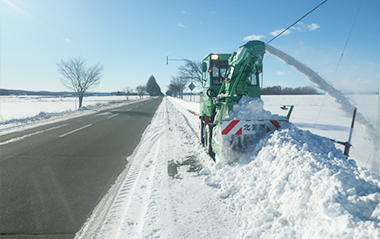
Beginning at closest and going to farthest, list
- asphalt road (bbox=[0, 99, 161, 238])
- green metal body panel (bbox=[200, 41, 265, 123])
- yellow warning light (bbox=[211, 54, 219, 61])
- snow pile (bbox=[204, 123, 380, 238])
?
snow pile (bbox=[204, 123, 380, 238])
asphalt road (bbox=[0, 99, 161, 238])
green metal body panel (bbox=[200, 41, 265, 123])
yellow warning light (bbox=[211, 54, 219, 61])

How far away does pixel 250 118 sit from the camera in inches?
175

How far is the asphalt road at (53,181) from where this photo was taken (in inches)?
111

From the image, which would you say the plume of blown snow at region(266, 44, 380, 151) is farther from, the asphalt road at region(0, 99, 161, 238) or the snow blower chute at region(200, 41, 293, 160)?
the asphalt road at region(0, 99, 161, 238)

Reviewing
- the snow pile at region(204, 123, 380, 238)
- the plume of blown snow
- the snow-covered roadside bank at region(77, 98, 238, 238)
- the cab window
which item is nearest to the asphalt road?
the snow-covered roadside bank at region(77, 98, 238, 238)

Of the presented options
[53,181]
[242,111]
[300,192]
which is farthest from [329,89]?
[53,181]

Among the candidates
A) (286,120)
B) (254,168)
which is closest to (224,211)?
(254,168)

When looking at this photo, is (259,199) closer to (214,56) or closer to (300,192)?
(300,192)

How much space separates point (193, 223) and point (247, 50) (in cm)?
358

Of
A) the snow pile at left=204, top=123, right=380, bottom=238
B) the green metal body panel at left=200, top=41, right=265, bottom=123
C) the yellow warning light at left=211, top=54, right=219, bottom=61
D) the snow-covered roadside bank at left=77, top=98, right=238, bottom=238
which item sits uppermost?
the yellow warning light at left=211, top=54, right=219, bottom=61

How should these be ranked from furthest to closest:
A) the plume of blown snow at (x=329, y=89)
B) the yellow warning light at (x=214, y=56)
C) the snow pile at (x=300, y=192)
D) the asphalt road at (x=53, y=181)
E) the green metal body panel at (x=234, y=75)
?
the yellow warning light at (x=214, y=56)
the green metal body panel at (x=234, y=75)
the plume of blown snow at (x=329, y=89)
the asphalt road at (x=53, y=181)
the snow pile at (x=300, y=192)

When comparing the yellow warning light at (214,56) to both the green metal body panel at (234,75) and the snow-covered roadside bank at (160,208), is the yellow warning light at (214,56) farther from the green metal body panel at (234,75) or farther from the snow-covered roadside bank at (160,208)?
the snow-covered roadside bank at (160,208)

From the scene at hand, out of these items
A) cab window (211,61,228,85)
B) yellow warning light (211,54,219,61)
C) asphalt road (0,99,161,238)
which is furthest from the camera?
cab window (211,61,228,85)

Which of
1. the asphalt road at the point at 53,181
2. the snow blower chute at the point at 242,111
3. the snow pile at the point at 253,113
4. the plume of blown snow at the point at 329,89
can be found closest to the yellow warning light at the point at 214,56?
the snow blower chute at the point at 242,111

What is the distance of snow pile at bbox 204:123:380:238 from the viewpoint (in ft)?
6.66
